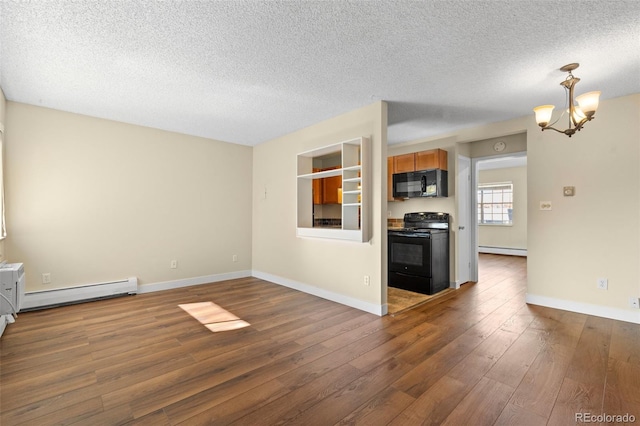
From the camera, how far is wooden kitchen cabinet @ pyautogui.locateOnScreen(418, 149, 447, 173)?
15.9 ft

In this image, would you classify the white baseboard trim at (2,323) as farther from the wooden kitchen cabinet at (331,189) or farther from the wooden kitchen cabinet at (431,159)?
the wooden kitchen cabinet at (431,159)

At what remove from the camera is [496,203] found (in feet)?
30.1

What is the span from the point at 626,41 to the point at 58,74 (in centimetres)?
499

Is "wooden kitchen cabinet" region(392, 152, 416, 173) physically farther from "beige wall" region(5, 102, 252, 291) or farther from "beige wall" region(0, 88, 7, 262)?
"beige wall" region(0, 88, 7, 262)

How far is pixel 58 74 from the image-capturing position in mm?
2914

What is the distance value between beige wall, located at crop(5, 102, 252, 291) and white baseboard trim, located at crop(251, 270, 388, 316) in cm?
72

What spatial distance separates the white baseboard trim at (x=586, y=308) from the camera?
3.32 metres

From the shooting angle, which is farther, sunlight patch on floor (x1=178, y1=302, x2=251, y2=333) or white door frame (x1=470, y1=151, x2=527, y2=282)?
white door frame (x1=470, y1=151, x2=527, y2=282)

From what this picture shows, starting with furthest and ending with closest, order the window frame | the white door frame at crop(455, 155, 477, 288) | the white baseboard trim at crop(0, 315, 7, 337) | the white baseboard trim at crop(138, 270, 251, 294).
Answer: the window frame, the white door frame at crop(455, 155, 477, 288), the white baseboard trim at crop(138, 270, 251, 294), the white baseboard trim at crop(0, 315, 7, 337)

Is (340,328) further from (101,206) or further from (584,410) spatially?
(101,206)

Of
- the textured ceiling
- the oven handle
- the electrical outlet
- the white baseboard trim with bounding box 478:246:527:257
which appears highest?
the textured ceiling

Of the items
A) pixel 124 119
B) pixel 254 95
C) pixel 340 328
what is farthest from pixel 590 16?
pixel 124 119

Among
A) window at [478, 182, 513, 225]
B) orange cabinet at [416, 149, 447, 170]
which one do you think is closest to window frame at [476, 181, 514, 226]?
window at [478, 182, 513, 225]

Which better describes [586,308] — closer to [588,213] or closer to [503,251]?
[588,213]
